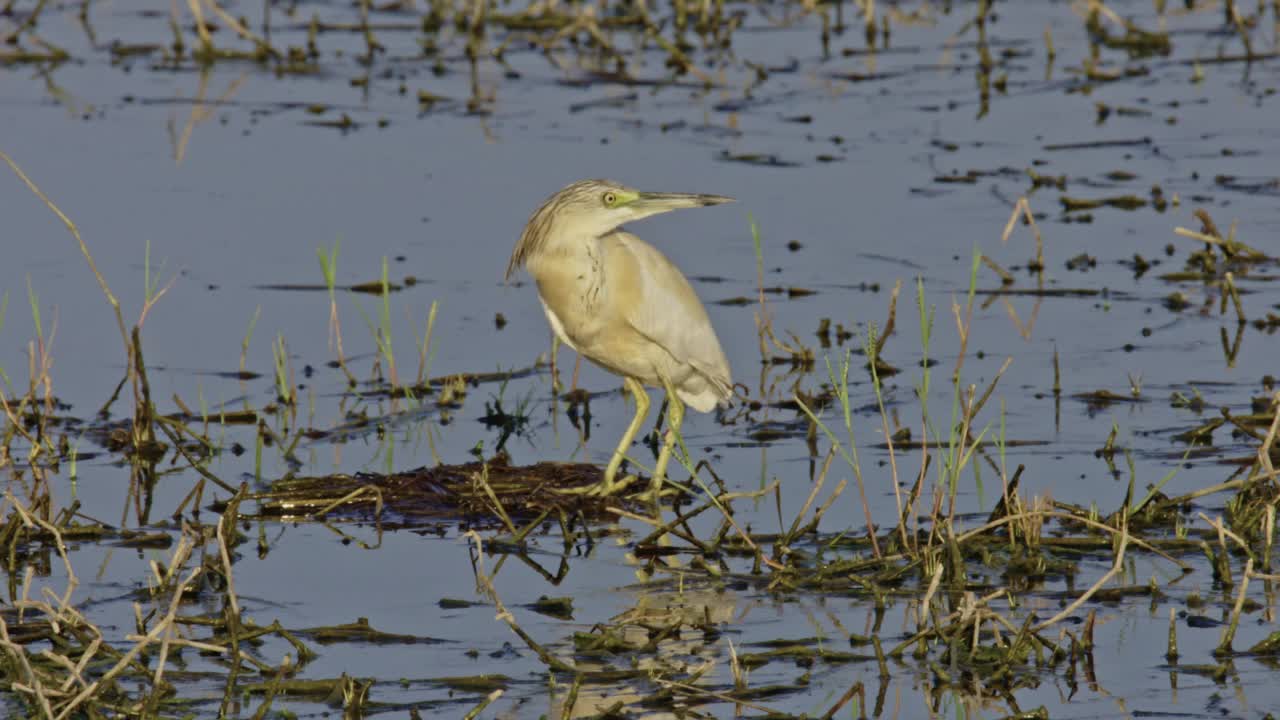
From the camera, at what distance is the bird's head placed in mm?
7762

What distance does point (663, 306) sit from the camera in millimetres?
7949

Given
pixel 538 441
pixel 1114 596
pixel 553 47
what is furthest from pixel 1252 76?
pixel 1114 596

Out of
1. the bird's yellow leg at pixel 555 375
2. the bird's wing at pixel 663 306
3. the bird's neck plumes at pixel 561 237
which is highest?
the bird's neck plumes at pixel 561 237

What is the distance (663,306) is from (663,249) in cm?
384

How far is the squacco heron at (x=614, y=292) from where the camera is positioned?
7770 millimetres

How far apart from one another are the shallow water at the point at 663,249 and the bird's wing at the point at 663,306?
0.41m

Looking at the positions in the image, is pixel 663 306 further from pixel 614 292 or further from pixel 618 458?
pixel 618 458

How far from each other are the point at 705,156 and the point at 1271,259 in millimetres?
4170

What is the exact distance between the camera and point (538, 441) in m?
8.59

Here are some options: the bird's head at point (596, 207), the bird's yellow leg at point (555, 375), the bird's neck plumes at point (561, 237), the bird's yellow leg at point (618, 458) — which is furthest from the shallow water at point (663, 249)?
the bird's head at point (596, 207)

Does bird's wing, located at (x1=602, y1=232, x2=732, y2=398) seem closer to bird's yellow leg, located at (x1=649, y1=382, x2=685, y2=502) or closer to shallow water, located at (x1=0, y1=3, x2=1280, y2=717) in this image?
bird's yellow leg, located at (x1=649, y1=382, x2=685, y2=502)

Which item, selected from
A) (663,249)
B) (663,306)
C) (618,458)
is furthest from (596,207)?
(663,249)

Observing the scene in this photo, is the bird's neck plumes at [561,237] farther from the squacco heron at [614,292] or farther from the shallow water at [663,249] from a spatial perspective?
the shallow water at [663,249]

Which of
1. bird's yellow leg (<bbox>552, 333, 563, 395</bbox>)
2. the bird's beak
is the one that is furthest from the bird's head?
bird's yellow leg (<bbox>552, 333, 563, 395</bbox>)
